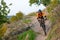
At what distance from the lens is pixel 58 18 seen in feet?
73.7

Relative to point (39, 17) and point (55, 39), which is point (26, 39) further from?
point (55, 39)

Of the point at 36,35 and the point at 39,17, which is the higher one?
the point at 39,17

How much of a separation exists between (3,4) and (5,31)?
27.6 ft

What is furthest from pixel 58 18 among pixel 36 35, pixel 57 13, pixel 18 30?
pixel 18 30

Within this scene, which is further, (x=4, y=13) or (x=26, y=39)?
(x=26, y=39)

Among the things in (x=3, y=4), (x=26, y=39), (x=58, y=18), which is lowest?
(x=26, y=39)

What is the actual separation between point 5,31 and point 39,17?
675 cm

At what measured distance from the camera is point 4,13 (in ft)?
66.9

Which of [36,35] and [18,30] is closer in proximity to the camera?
[36,35]

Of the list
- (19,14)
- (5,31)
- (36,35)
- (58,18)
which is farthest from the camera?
(19,14)

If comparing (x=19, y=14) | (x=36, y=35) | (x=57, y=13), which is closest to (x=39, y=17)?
(x=57, y=13)

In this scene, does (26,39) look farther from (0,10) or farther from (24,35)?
(0,10)

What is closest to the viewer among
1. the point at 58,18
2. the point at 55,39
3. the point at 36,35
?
the point at 55,39

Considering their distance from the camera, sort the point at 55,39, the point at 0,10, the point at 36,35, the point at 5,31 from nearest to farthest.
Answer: the point at 55,39 → the point at 0,10 → the point at 36,35 → the point at 5,31
